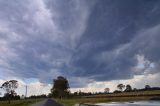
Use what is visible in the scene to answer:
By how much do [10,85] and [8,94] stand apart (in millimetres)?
5325

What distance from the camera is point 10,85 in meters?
166

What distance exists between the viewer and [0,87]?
543 feet

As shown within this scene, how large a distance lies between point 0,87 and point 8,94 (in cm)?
650

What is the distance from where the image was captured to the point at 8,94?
538ft

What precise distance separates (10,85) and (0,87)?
5933 millimetres
